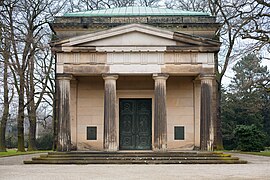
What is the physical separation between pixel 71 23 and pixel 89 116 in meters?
5.50

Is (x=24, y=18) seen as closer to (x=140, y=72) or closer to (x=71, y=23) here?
(x=71, y=23)

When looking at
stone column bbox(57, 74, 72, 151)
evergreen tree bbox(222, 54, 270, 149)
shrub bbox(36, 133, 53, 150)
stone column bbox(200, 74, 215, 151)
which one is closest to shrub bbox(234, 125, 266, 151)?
stone column bbox(200, 74, 215, 151)

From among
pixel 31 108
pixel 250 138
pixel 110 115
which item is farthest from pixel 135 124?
pixel 31 108

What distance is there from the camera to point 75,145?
23906 millimetres

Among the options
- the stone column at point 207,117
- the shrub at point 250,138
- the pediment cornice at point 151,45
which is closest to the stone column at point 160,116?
the pediment cornice at point 151,45

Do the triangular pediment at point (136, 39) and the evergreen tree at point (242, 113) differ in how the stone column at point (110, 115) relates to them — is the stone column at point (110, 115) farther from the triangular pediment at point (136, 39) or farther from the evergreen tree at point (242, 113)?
the evergreen tree at point (242, 113)

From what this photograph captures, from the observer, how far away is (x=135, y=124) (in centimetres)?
2427

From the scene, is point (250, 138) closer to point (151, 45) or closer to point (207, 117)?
point (207, 117)

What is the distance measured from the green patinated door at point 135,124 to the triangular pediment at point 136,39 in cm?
433

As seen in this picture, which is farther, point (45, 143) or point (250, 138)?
point (45, 143)

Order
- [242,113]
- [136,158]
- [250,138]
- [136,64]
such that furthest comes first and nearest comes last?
[242,113] → [250,138] → [136,64] → [136,158]

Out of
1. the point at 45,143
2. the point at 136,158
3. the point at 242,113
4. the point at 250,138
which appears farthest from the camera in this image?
the point at 45,143

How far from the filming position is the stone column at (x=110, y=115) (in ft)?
67.4

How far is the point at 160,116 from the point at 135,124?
3680 mm
